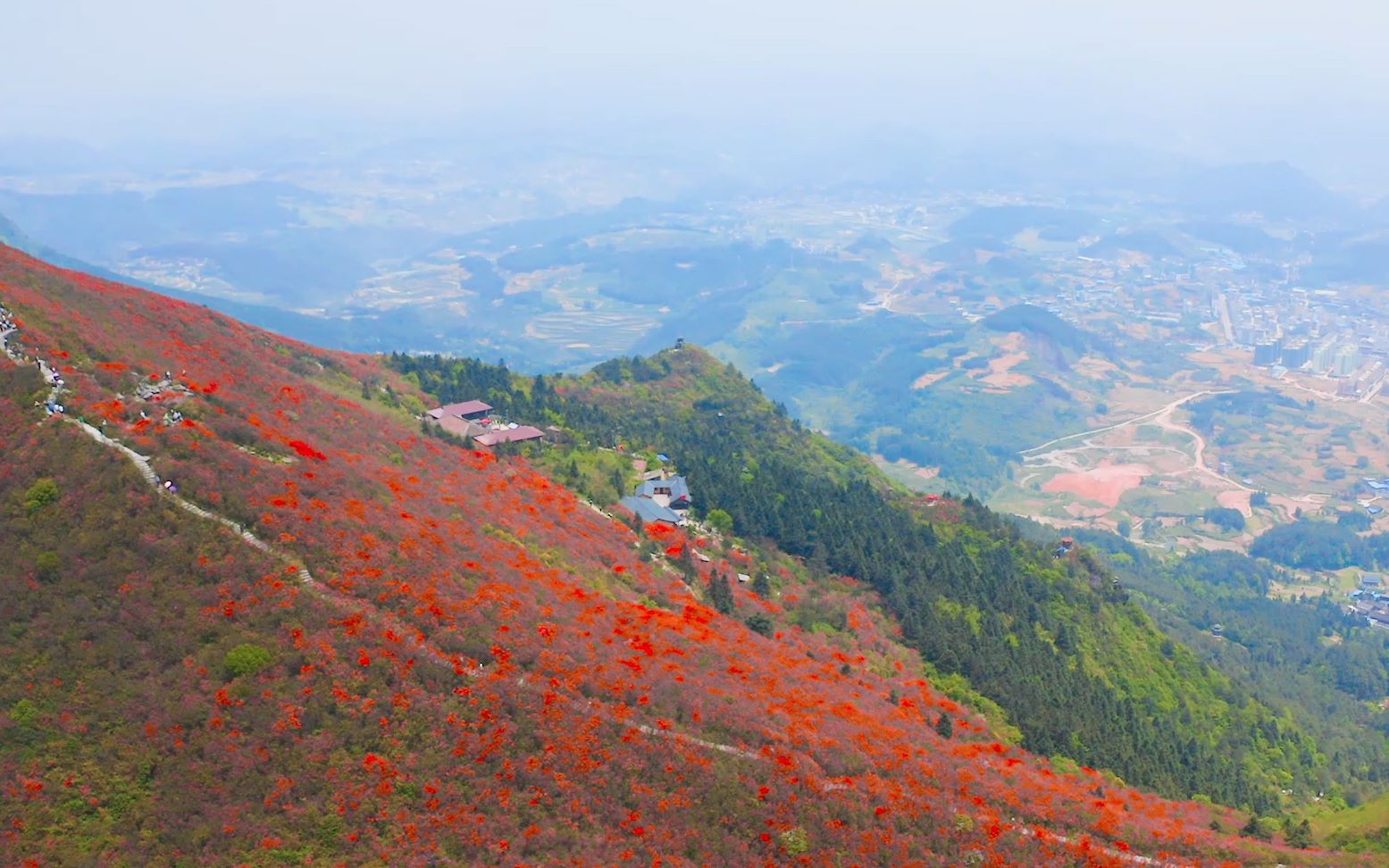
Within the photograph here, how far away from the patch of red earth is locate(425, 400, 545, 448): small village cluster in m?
116

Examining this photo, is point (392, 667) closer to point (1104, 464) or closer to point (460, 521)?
point (460, 521)

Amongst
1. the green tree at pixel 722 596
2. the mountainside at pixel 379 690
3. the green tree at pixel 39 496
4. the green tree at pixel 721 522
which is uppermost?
the green tree at pixel 39 496

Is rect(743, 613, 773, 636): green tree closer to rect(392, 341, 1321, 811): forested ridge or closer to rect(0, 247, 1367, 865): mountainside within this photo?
rect(0, 247, 1367, 865): mountainside

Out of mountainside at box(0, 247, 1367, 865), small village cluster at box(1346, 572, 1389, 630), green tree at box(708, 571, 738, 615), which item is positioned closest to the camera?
mountainside at box(0, 247, 1367, 865)

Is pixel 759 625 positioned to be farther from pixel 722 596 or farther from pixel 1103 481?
pixel 1103 481

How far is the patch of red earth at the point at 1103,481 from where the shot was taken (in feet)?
511

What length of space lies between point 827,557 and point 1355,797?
3185 centimetres

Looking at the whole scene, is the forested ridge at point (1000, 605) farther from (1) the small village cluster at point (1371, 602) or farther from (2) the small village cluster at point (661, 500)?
(1) the small village cluster at point (1371, 602)

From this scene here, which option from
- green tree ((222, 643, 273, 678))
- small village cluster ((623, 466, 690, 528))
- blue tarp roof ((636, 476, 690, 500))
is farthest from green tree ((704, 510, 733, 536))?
green tree ((222, 643, 273, 678))

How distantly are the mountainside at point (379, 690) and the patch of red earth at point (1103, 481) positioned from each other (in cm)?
12452

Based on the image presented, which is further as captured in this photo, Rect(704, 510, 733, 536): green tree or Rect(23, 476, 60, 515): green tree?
Rect(704, 510, 733, 536): green tree

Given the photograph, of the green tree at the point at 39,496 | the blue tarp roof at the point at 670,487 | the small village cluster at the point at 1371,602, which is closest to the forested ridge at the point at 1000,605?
the blue tarp roof at the point at 670,487

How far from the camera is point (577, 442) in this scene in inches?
2616

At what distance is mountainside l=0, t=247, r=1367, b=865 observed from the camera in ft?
71.4
